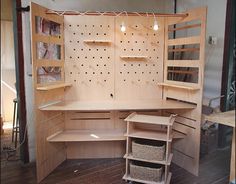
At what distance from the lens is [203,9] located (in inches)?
96.4

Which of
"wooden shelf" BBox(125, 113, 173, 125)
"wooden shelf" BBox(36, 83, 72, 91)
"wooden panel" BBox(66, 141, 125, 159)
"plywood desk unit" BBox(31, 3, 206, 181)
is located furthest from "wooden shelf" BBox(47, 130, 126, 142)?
"wooden shelf" BBox(36, 83, 72, 91)

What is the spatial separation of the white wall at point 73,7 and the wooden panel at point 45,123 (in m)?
0.35

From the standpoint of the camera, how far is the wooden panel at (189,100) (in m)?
2.52

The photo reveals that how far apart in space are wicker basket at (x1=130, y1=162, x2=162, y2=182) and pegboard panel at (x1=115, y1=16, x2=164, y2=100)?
0.90 metres

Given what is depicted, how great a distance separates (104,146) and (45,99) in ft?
3.41

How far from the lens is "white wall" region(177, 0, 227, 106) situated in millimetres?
3271

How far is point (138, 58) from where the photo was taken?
9.82 feet

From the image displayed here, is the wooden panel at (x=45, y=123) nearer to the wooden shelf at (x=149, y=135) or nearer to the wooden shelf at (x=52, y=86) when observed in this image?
the wooden shelf at (x=52, y=86)

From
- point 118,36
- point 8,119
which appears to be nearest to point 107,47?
point 118,36

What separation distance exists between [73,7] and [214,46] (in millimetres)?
2095

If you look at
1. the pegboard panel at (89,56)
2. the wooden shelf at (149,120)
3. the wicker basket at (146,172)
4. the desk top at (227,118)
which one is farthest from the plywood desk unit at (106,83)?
the desk top at (227,118)

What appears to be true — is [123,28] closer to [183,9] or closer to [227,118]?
[183,9]

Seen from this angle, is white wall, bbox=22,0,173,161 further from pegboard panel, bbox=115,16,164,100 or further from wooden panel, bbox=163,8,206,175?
wooden panel, bbox=163,8,206,175

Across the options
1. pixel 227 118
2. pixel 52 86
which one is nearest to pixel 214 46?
pixel 227 118
